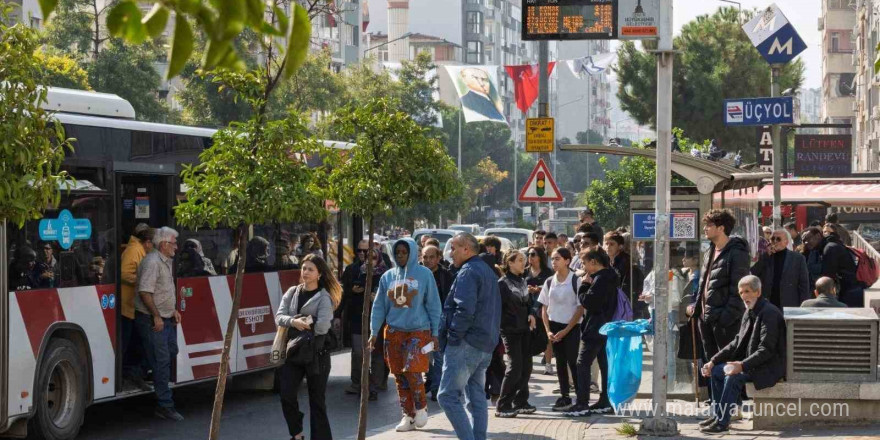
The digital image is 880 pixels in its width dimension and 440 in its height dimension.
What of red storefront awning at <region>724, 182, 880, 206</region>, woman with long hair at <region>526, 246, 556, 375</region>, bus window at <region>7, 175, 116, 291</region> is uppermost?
red storefront awning at <region>724, 182, 880, 206</region>

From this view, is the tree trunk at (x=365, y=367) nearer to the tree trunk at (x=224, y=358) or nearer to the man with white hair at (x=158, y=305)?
the tree trunk at (x=224, y=358)

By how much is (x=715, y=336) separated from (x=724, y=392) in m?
0.62

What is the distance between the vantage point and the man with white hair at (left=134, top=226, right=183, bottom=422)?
11.9 meters

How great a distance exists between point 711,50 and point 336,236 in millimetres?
35595

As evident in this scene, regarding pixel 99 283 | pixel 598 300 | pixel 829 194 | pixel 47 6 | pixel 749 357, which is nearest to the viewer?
pixel 47 6

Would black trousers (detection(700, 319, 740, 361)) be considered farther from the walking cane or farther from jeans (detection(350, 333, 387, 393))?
jeans (detection(350, 333, 387, 393))

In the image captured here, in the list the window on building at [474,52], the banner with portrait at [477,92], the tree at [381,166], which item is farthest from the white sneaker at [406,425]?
the window on building at [474,52]

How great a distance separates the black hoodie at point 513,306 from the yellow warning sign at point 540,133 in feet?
24.7

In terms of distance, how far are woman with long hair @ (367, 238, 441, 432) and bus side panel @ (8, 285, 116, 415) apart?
2.34m

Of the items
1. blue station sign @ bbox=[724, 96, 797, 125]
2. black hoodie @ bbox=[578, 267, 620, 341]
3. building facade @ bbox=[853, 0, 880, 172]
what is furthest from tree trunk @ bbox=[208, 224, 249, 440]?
building facade @ bbox=[853, 0, 880, 172]

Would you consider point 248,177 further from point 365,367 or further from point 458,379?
point 365,367

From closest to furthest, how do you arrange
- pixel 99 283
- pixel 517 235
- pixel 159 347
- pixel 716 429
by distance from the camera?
pixel 716 429 < pixel 99 283 < pixel 159 347 < pixel 517 235

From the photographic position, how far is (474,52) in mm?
147375

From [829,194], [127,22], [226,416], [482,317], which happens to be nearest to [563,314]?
[482,317]
